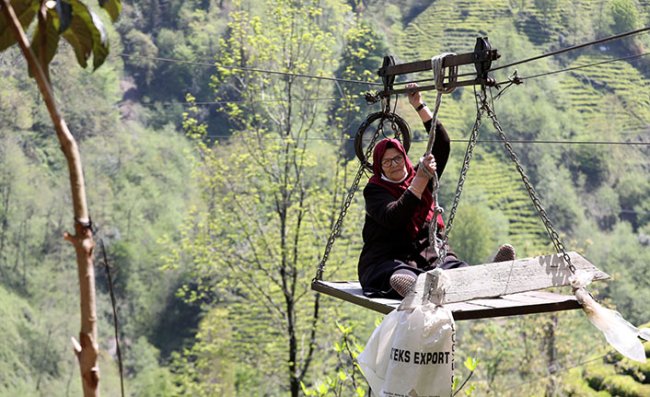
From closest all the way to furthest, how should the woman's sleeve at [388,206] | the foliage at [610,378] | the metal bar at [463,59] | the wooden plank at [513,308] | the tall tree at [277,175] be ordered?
1. the wooden plank at [513,308]
2. the metal bar at [463,59]
3. the woman's sleeve at [388,206]
4. the tall tree at [277,175]
5. the foliage at [610,378]

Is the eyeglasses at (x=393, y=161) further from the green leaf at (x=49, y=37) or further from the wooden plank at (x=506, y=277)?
the green leaf at (x=49, y=37)

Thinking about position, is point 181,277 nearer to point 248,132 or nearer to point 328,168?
point 328,168

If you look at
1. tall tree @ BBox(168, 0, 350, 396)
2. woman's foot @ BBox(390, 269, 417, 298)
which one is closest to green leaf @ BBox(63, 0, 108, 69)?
woman's foot @ BBox(390, 269, 417, 298)

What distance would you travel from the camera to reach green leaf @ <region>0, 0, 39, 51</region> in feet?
4.69

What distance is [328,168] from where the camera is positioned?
2530cm

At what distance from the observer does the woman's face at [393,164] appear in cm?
367

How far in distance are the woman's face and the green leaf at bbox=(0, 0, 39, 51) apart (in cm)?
230

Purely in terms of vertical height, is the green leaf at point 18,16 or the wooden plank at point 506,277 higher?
the green leaf at point 18,16

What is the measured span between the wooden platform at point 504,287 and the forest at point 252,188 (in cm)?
1042

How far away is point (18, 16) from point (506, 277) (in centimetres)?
199

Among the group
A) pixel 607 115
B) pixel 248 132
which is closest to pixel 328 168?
pixel 248 132

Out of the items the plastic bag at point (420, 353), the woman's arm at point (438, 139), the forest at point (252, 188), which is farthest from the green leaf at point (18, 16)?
the forest at point (252, 188)

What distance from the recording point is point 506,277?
3.05 meters

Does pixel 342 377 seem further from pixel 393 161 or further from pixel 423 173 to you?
pixel 423 173
